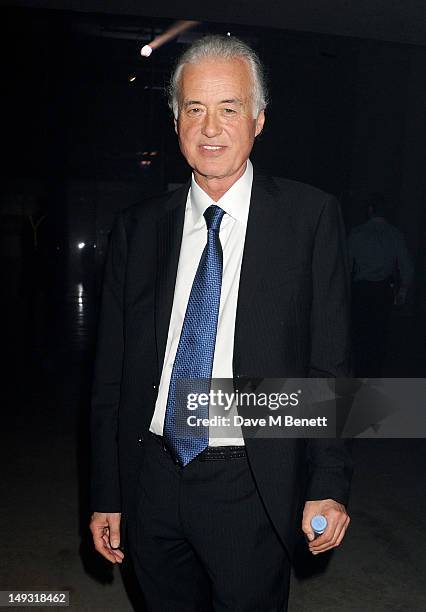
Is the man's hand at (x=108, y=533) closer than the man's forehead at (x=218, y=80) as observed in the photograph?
No

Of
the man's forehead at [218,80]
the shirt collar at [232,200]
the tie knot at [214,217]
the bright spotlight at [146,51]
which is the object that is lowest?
the tie knot at [214,217]

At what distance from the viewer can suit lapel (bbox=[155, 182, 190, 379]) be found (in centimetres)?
165

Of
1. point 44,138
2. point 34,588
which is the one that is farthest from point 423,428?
point 44,138

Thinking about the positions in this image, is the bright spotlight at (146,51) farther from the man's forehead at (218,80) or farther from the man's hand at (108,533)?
the man's hand at (108,533)

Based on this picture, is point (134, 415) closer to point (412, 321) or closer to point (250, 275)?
point (250, 275)

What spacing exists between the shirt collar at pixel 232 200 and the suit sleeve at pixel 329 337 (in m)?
0.20

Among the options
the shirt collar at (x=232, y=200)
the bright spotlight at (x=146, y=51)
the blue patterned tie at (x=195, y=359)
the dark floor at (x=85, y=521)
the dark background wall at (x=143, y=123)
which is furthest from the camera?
the bright spotlight at (x=146, y=51)

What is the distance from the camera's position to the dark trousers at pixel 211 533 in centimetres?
157

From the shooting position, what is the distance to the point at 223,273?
1.64 metres

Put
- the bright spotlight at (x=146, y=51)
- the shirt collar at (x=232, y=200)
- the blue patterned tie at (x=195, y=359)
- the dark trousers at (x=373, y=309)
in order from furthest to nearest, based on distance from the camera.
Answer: the bright spotlight at (x=146, y=51)
the dark trousers at (x=373, y=309)
the shirt collar at (x=232, y=200)
the blue patterned tie at (x=195, y=359)

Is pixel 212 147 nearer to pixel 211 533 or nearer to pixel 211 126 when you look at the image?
pixel 211 126

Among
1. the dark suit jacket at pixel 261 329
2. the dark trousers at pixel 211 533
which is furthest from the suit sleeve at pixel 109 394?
the dark trousers at pixel 211 533

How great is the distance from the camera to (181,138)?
167 centimetres

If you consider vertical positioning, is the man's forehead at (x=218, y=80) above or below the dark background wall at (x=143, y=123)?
below
